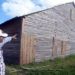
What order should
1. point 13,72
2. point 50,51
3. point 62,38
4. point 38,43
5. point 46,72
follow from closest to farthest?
point 46,72, point 13,72, point 38,43, point 50,51, point 62,38

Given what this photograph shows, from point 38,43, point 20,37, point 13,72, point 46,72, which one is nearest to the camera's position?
point 46,72

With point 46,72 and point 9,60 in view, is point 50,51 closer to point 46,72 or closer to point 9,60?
point 9,60

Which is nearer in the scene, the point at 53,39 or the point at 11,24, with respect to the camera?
the point at 11,24

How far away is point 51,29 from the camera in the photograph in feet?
75.6

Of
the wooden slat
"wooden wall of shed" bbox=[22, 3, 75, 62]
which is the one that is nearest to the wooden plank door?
"wooden wall of shed" bbox=[22, 3, 75, 62]

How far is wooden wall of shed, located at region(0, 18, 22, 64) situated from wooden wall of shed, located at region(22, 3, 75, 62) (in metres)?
0.49

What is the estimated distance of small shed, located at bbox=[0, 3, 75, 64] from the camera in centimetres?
1980

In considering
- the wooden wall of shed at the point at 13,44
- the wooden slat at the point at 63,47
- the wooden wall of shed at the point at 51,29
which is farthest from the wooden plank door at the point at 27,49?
the wooden slat at the point at 63,47

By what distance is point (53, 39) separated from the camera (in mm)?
23156

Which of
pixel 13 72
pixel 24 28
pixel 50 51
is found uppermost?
pixel 24 28

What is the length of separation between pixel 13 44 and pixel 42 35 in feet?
8.92

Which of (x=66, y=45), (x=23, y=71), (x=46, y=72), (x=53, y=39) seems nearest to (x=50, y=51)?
(x=53, y=39)

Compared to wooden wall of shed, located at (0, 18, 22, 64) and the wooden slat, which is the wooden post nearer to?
wooden wall of shed, located at (0, 18, 22, 64)

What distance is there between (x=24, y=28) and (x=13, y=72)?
4.29 metres
